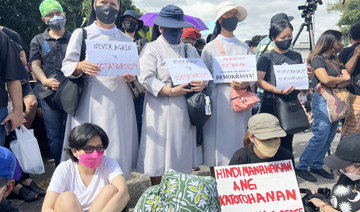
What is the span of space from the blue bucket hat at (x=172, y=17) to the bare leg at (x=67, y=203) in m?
1.63

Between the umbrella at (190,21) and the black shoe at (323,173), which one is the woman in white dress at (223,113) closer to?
the black shoe at (323,173)

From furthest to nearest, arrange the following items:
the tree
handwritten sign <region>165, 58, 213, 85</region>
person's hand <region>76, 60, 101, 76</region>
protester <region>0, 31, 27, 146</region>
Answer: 1. the tree
2. handwritten sign <region>165, 58, 213, 85</region>
3. person's hand <region>76, 60, 101, 76</region>
4. protester <region>0, 31, 27, 146</region>

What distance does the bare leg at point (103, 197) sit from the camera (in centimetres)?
205

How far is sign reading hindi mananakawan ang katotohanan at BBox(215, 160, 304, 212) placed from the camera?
8.14 ft

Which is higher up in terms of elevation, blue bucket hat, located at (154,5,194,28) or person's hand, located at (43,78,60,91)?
blue bucket hat, located at (154,5,194,28)

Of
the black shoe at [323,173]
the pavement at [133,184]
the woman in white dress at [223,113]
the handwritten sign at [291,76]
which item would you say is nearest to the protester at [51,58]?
the pavement at [133,184]

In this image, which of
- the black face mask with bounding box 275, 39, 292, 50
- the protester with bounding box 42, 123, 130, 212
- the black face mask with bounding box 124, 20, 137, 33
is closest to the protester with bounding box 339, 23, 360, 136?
the black face mask with bounding box 275, 39, 292, 50

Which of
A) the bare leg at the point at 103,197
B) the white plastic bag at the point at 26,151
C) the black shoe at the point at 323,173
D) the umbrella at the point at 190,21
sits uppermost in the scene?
the umbrella at the point at 190,21

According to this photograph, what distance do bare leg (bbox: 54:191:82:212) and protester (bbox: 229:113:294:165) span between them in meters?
1.30

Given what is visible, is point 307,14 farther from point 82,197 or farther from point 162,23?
point 82,197

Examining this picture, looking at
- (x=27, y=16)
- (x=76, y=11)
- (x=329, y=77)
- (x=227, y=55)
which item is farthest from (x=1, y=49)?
(x=76, y=11)

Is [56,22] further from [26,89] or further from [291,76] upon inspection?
[291,76]

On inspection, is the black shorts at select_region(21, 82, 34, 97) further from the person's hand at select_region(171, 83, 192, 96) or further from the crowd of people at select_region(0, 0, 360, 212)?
the person's hand at select_region(171, 83, 192, 96)

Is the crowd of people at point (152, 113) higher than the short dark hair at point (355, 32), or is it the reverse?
the short dark hair at point (355, 32)
